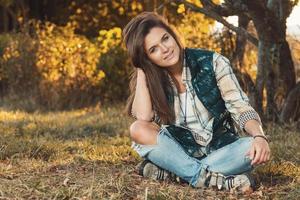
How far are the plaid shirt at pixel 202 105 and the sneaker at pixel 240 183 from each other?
0.27m

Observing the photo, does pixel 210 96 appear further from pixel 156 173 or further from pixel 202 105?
pixel 156 173

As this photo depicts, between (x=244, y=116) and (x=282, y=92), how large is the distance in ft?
8.58

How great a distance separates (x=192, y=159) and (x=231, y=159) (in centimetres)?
22

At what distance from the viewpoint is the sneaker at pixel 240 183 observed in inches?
133

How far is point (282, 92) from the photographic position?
19.4 feet

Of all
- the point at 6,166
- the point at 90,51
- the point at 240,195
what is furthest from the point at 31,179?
the point at 90,51

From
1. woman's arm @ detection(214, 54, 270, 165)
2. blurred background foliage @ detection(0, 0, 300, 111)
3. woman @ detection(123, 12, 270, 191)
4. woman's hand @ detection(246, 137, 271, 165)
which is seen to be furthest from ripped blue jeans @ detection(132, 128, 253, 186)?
blurred background foliage @ detection(0, 0, 300, 111)

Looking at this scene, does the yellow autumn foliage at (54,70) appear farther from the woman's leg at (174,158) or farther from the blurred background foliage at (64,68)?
the woman's leg at (174,158)

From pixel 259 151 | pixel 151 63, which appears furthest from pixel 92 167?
pixel 259 151

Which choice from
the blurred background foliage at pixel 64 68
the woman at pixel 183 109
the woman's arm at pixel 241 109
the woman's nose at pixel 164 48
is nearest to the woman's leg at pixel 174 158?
the woman at pixel 183 109

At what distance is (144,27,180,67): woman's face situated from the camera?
11.7 feet

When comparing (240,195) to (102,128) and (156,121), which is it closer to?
(156,121)

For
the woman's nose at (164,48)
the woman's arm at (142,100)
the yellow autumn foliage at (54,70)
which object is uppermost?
the woman's nose at (164,48)

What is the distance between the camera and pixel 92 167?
3.88m
